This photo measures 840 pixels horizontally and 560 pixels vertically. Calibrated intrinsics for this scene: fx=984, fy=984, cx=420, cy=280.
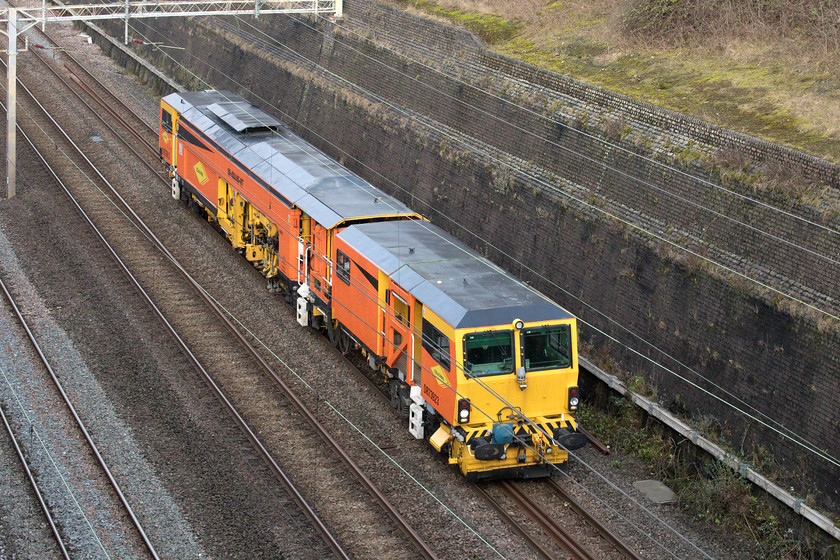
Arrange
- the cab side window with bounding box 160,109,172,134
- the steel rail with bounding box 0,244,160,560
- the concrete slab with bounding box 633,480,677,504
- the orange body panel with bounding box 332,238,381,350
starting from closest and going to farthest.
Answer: the steel rail with bounding box 0,244,160,560 < the concrete slab with bounding box 633,480,677,504 < the orange body panel with bounding box 332,238,381,350 < the cab side window with bounding box 160,109,172,134

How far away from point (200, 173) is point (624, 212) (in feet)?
38.3

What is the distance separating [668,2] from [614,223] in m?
8.11

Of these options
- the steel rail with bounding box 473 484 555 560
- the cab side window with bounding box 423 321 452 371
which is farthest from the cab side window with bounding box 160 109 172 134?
the steel rail with bounding box 473 484 555 560

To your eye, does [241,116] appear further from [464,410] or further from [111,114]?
[464,410]

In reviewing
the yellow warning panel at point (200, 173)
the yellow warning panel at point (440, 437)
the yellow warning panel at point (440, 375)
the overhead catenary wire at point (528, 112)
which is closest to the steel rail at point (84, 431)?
the yellow warning panel at point (440, 437)

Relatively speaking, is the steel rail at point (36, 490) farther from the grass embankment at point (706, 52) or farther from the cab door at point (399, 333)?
the grass embankment at point (706, 52)

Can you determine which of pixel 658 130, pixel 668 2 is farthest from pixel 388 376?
pixel 668 2

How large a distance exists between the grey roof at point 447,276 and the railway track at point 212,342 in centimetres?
292

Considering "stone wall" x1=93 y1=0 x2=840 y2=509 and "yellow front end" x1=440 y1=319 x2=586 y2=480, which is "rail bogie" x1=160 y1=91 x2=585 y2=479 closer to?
"yellow front end" x1=440 y1=319 x2=586 y2=480

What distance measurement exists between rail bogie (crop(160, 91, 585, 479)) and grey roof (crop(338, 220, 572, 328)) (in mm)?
22

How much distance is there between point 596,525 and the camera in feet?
46.4

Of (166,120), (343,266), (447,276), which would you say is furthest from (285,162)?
(166,120)

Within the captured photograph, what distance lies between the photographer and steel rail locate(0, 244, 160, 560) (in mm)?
13327

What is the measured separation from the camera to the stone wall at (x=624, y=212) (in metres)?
14.9
